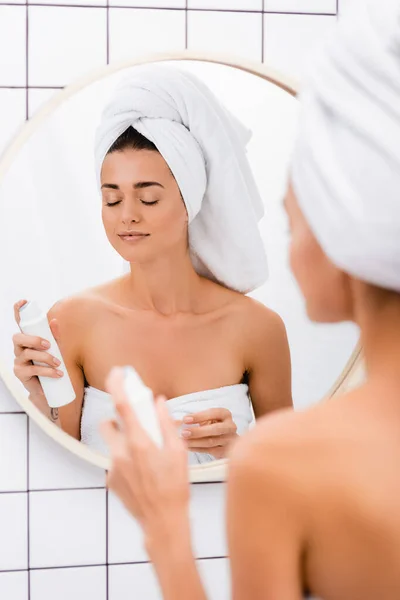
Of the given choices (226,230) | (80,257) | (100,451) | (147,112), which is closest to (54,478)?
(100,451)

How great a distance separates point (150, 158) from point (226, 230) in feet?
0.56

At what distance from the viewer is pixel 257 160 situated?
1217 mm

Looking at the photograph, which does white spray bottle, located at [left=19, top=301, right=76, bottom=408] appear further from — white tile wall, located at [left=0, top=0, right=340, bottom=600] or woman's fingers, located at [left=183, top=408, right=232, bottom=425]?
woman's fingers, located at [left=183, top=408, right=232, bottom=425]

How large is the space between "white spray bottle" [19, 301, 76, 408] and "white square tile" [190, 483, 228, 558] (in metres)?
0.28

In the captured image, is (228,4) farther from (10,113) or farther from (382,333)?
(382,333)

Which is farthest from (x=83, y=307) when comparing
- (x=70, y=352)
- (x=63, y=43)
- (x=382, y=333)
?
(x=382, y=333)

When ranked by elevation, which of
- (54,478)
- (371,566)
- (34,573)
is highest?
(371,566)

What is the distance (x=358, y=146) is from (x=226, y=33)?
0.86m

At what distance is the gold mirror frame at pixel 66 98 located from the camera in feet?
3.79

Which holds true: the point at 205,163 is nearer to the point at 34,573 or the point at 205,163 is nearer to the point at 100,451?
the point at 100,451

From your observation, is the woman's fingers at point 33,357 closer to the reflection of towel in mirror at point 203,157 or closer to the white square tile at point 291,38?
the reflection of towel in mirror at point 203,157

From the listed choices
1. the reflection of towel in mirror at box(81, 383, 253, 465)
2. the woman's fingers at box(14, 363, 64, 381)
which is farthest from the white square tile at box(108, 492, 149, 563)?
the woman's fingers at box(14, 363, 64, 381)

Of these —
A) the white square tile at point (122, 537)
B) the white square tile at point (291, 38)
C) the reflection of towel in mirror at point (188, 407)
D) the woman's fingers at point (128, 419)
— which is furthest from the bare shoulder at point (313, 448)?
the white square tile at point (291, 38)

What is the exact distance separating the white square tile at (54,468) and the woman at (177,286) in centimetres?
5
